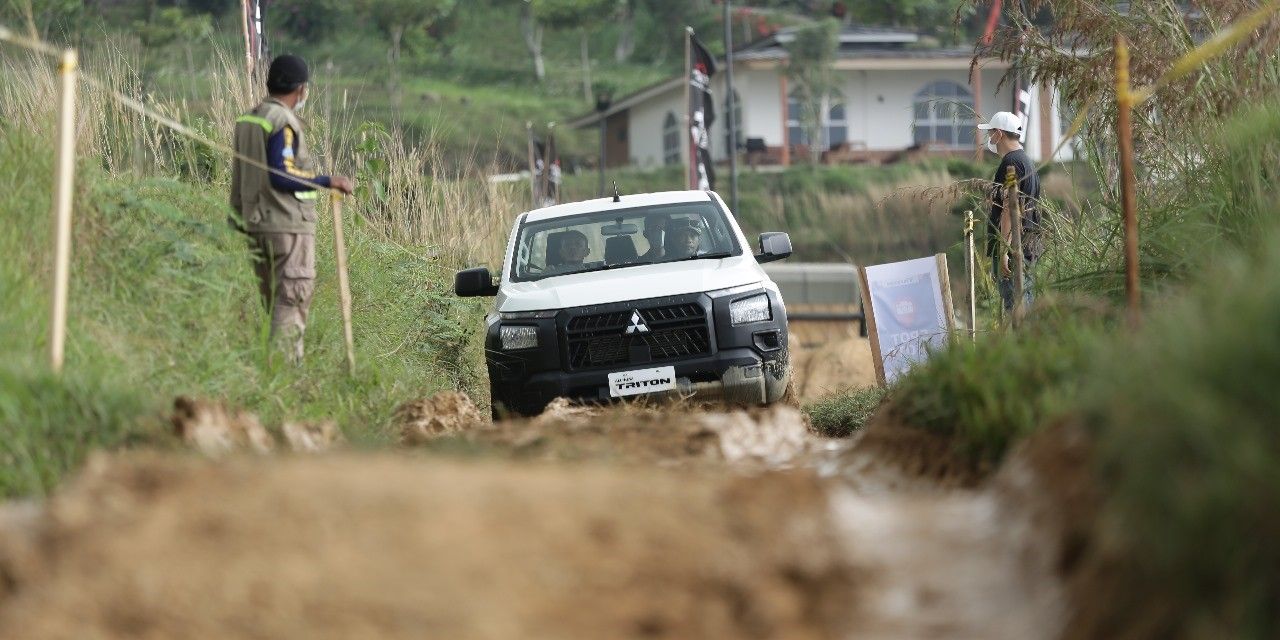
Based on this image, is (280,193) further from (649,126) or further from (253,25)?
(649,126)

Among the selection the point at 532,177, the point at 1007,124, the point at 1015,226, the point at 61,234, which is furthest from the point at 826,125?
the point at 61,234

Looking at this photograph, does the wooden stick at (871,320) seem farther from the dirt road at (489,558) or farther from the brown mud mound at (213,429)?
the dirt road at (489,558)

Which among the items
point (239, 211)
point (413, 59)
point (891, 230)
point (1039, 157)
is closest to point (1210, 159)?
point (239, 211)

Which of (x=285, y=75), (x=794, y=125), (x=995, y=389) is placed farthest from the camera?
(x=794, y=125)

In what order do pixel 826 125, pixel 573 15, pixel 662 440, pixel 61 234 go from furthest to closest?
pixel 573 15 → pixel 826 125 → pixel 662 440 → pixel 61 234

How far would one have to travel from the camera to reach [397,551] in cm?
432

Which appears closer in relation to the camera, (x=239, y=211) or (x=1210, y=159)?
(x=1210, y=159)

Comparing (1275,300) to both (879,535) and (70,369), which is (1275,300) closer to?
(879,535)

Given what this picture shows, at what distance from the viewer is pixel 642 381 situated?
10094 mm

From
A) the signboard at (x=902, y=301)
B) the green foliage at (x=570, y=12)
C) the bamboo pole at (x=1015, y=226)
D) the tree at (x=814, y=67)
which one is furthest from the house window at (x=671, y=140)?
the bamboo pole at (x=1015, y=226)

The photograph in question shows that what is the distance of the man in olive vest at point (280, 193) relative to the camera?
365 inches

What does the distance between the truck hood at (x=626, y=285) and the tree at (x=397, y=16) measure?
58.9 metres

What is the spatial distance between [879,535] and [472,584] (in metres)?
1.33

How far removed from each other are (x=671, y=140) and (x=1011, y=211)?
50.3m
